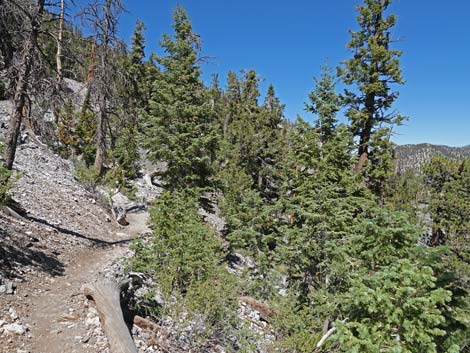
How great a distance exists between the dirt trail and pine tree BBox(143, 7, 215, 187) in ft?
22.2

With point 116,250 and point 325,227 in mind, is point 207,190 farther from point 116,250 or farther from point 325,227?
point 325,227

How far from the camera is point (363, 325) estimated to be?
4.45 m

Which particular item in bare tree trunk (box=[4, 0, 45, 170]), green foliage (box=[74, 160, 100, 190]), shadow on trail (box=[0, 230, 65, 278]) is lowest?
shadow on trail (box=[0, 230, 65, 278])

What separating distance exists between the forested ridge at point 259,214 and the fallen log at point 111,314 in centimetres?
87

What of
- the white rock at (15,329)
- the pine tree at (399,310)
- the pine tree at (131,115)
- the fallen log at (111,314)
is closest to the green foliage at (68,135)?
the pine tree at (131,115)

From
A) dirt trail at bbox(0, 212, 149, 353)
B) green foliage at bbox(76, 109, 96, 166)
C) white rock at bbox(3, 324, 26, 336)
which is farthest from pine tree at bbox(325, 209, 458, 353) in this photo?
green foliage at bbox(76, 109, 96, 166)

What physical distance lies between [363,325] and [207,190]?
33.6 ft

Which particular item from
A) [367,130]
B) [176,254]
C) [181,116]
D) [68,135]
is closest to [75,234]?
[176,254]

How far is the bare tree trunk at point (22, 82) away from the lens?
25.7 feet

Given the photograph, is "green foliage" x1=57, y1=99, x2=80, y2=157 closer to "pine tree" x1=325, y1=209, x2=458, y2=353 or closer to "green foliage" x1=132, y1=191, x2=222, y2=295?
"green foliage" x1=132, y1=191, x2=222, y2=295

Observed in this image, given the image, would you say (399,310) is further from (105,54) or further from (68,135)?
(68,135)

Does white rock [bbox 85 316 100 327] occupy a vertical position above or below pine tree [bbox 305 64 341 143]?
below

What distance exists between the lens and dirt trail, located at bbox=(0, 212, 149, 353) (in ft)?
15.9

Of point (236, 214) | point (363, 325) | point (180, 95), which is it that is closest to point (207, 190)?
point (236, 214)
